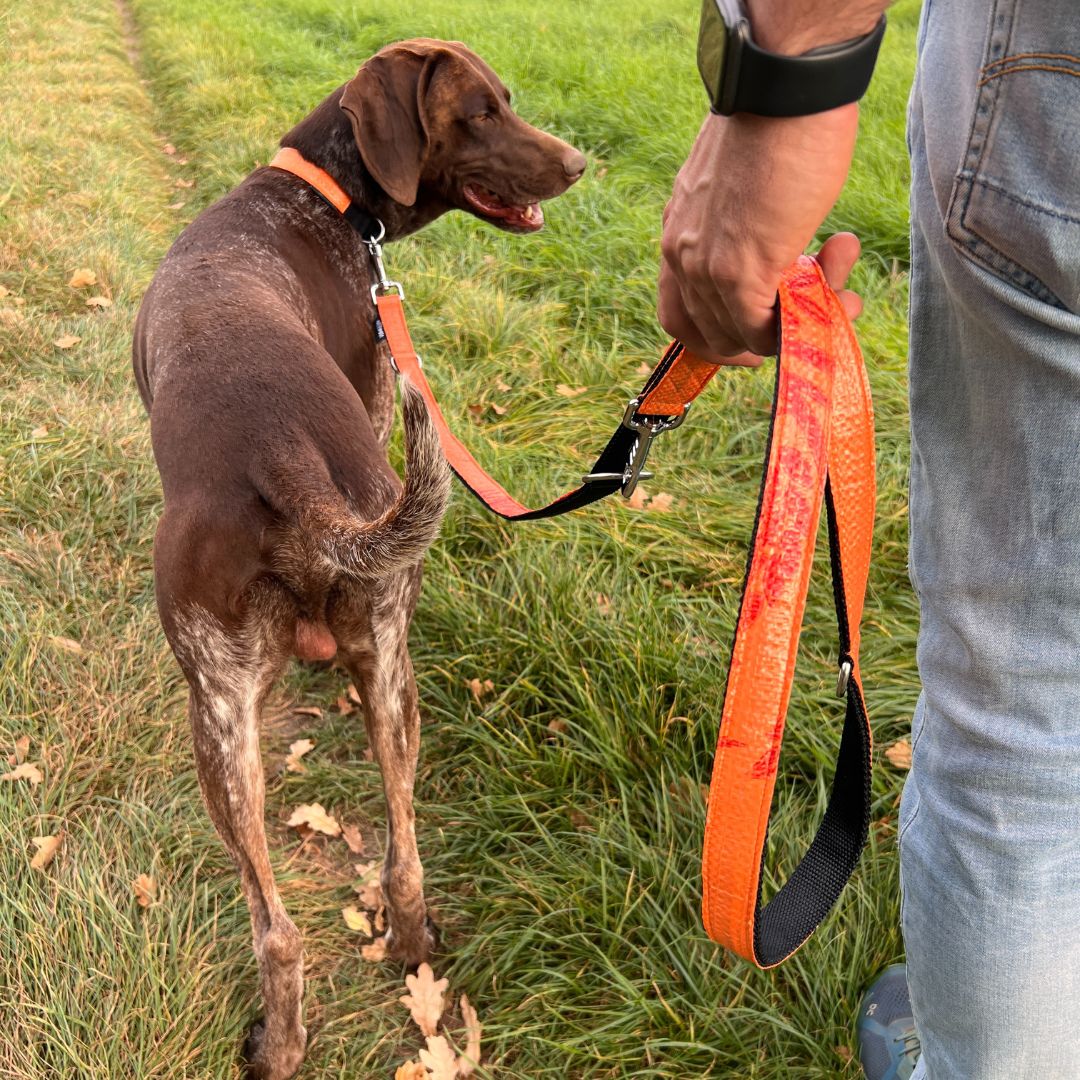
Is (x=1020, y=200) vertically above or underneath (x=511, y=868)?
above

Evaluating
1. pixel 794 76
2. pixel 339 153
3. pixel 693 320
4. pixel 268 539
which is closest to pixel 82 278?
pixel 339 153

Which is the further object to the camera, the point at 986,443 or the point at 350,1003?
the point at 350,1003

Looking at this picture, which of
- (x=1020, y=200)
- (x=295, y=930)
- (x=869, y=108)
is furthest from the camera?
(x=869, y=108)

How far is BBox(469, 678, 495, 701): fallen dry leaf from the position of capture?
111 inches

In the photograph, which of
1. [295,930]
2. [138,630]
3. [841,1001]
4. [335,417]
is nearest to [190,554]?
[335,417]

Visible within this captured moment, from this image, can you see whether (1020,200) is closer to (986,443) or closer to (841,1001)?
A: (986,443)

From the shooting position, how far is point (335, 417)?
6.91 ft

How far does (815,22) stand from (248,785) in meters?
1.70

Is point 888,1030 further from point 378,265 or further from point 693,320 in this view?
point 378,265

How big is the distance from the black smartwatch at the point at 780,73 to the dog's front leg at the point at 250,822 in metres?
1.45

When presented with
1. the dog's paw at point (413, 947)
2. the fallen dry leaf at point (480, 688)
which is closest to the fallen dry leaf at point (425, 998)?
the dog's paw at point (413, 947)

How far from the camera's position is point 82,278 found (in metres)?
5.21

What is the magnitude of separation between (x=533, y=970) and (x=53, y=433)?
116 inches

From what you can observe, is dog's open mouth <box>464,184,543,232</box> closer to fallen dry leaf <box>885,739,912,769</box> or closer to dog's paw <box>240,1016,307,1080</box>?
fallen dry leaf <box>885,739,912,769</box>
